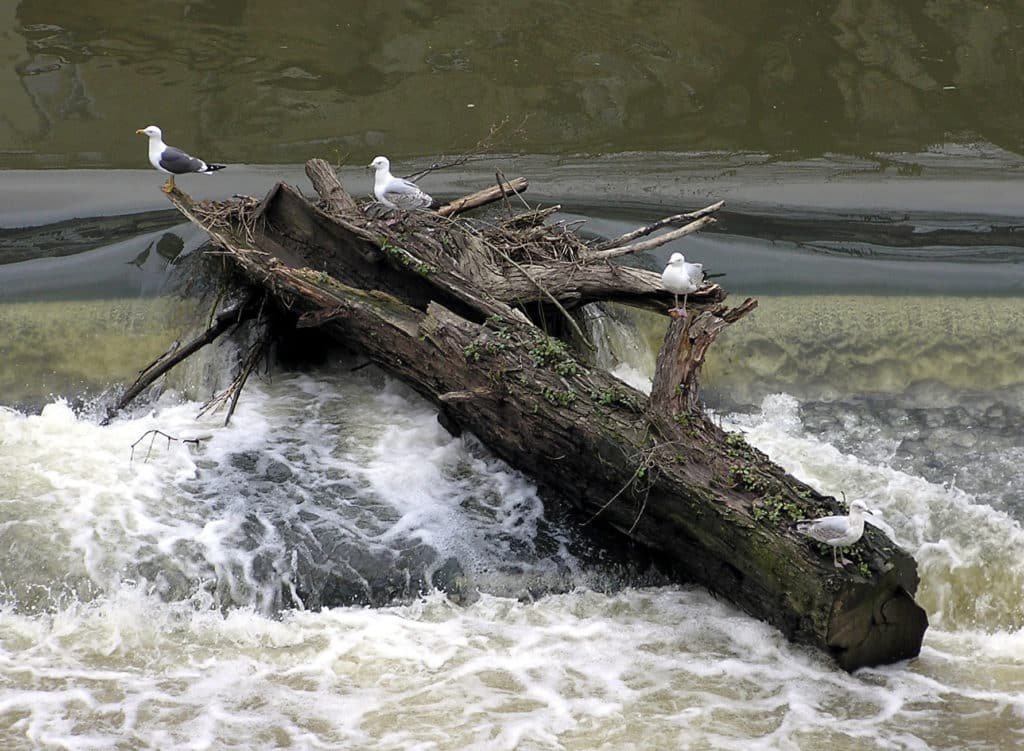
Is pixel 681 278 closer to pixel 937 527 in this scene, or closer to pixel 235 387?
pixel 937 527

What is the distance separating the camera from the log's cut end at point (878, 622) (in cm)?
573

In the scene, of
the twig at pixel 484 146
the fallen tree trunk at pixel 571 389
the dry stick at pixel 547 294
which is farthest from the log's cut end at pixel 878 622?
the twig at pixel 484 146

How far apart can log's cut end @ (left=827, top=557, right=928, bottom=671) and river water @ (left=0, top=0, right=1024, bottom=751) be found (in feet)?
0.41

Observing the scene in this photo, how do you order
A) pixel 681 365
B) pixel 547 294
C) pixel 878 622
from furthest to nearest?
pixel 547 294
pixel 681 365
pixel 878 622

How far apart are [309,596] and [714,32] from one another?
8.51 m

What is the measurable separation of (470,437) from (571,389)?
115 centimetres

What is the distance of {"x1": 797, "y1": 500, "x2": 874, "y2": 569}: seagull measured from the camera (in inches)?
220

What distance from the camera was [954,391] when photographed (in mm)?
8344

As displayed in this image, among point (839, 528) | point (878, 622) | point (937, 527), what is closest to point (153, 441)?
point (839, 528)

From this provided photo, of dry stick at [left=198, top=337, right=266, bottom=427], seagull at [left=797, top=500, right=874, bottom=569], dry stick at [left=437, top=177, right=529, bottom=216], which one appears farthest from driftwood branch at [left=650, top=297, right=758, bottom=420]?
dry stick at [left=198, top=337, right=266, bottom=427]

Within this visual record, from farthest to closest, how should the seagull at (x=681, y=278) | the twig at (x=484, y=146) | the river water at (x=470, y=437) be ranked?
the twig at (x=484, y=146)
the seagull at (x=681, y=278)
the river water at (x=470, y=437)

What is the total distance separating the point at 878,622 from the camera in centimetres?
589

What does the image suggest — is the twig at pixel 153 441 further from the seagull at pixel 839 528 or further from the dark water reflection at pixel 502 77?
the dark water reflection at pixel 502 77

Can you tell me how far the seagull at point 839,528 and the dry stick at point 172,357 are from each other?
3604 mm
